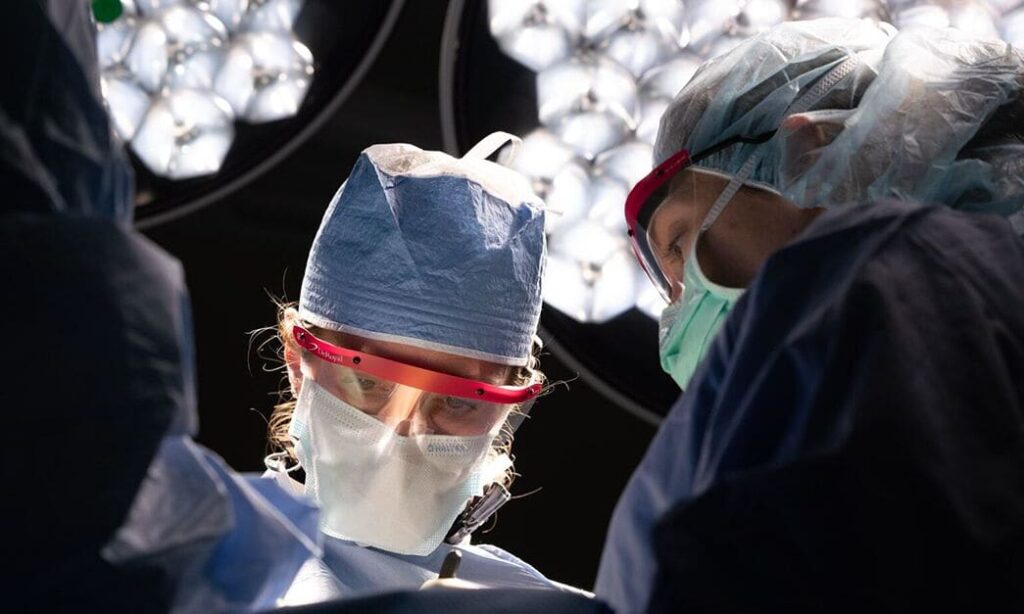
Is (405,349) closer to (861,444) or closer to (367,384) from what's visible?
(367,384)

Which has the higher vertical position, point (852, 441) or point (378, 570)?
point (852, 441)

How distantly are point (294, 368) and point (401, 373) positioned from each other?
0.84ft

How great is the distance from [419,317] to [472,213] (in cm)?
17

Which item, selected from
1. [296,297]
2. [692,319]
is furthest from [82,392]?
[296,297]

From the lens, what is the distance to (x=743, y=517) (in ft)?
2.73

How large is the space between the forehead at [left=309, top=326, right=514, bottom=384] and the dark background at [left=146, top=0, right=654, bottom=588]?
58cm

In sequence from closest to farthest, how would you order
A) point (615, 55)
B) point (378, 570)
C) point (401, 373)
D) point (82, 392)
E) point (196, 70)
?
point (82, 392) → point (401, 373) → point (378, 570) → point (615, 55) → point (196, 70)

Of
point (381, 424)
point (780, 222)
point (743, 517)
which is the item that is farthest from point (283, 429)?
point (743, 517)

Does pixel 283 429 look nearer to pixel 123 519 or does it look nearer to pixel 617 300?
pixel 617 300

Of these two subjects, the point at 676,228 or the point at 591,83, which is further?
the point at 591,83

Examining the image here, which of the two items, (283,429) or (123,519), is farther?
(283,429)

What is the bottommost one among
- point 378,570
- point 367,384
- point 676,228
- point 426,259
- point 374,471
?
point 378,570

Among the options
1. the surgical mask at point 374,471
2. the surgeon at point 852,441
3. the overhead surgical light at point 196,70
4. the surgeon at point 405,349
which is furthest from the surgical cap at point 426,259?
the surgeon at point 852,441

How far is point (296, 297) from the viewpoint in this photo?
2.54 m
